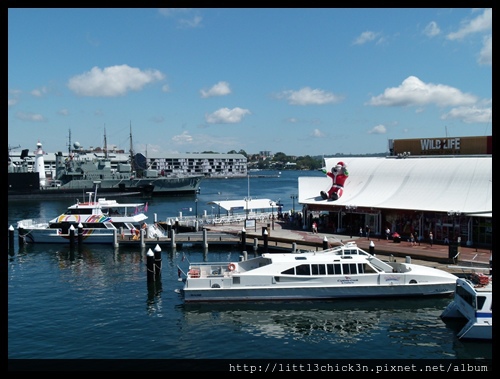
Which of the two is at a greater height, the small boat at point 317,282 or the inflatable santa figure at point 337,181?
the inflatable santa figure at point 337,181

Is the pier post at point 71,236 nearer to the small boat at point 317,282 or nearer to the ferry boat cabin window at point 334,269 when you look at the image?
the small boat at point 317,282

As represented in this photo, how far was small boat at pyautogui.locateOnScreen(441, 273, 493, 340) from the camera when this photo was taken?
22.5 metres

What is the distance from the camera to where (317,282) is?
29.6 m

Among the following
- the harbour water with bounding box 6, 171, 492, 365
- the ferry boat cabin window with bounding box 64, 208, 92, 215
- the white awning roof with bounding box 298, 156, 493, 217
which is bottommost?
the harbour water with bounding box 6, 171, 492, 365

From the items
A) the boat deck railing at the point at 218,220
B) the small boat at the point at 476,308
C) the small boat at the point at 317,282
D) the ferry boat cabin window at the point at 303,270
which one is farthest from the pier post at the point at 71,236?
the small boat at the point at 476,308

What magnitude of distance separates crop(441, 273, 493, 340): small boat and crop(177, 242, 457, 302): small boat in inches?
191

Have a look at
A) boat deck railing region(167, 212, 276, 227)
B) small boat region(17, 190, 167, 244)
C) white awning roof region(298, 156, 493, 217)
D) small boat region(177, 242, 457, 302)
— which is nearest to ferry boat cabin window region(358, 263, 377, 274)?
small boat region(177, 242, 457, 302)

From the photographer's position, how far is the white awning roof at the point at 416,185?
133 ft

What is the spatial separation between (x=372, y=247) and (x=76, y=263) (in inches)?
966

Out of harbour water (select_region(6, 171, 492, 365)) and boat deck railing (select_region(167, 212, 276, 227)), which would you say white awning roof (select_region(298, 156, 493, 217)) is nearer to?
boat deck railing (select_region(167, 212, 276, 227))

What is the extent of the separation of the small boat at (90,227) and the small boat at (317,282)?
72.3 feet

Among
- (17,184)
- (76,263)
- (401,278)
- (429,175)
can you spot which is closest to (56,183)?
(17,184)

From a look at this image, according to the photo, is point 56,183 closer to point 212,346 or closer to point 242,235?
point 242,235

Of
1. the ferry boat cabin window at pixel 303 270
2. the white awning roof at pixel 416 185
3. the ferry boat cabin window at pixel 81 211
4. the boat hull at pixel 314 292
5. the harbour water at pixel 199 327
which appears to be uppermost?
the white awning roof at pixel 416 185
